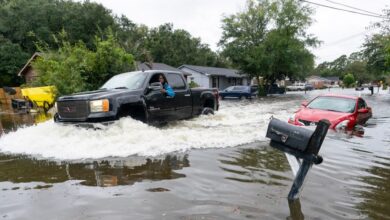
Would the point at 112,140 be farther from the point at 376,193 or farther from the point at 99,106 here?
the point at 376,193

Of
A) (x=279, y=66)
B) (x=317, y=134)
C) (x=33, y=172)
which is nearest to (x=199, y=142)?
(x=33, y=172)

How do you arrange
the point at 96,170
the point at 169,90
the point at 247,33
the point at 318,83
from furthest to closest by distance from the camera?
the point at 318,83 < the point at 247,33 < the point at 169,90 < the point at 96,170

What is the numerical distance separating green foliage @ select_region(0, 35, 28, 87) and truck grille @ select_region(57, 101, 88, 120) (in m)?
35.5

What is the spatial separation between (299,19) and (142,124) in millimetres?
40491

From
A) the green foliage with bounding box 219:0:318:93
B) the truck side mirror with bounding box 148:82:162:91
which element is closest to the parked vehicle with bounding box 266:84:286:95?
the green foliage with bounding box 219:0:318:93

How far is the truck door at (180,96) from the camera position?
10398 mm

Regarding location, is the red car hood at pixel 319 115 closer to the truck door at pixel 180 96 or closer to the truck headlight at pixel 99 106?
the truck door at pixel 180 96

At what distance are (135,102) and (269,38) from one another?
36907 millimetres

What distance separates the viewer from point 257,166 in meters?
6.62

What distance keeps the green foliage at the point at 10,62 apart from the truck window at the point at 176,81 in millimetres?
35035

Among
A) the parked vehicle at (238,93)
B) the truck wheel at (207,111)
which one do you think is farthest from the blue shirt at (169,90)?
the parked vehicle at (238,93)

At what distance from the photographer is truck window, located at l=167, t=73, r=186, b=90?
34.5 feet

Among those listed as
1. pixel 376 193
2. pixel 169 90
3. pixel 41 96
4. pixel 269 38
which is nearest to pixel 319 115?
pixel 169 90

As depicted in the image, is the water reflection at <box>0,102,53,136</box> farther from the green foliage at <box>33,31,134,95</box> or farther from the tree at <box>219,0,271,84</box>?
the tree at <box>219,0,271,84</box>
